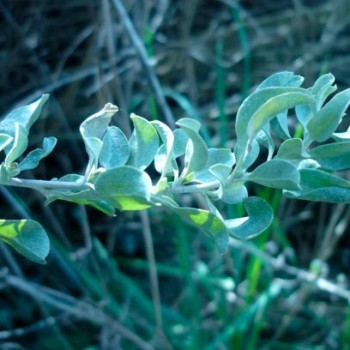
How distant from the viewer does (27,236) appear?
354mm

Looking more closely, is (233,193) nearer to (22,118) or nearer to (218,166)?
(218,166)

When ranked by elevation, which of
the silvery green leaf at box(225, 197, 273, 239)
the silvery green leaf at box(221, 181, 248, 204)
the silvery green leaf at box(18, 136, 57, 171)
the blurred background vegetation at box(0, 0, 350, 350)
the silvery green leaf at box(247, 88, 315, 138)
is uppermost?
the silvery green leaf at box(247, 88, 315, 138)

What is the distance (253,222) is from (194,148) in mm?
46

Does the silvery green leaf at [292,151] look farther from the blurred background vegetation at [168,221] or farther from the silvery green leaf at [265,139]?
the blurred background vegetation at [168,221]

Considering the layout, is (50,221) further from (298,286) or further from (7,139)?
(7,139)

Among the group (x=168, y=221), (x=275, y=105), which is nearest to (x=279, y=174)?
(x=275, y=105)

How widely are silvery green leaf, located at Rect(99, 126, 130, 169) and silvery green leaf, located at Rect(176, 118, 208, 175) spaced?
32 millimetres

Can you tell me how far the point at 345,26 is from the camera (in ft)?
5.66

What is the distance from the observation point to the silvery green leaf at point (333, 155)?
0.34 metres

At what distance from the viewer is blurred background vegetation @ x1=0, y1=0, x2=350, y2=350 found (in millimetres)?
1285

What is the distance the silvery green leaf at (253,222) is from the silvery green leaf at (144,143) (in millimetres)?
50

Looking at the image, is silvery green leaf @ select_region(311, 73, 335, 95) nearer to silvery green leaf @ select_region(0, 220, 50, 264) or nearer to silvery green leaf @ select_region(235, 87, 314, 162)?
silvery green leaf @ select_region(235, 87, 314, 162)

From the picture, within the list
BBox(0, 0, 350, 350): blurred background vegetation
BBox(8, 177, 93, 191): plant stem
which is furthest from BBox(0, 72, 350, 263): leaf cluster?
BBox(0, 0, 350, 350): blurred background vegetation

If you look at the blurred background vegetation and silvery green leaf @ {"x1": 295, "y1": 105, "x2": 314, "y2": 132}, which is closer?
silvery green leaf @ {"x1": 295, "y1": 105, "x2": 314, "y2": 132}
